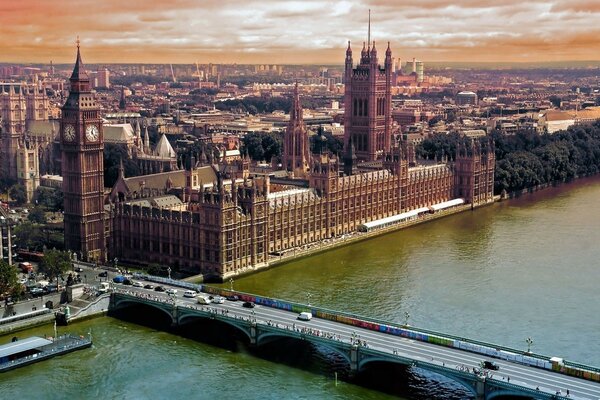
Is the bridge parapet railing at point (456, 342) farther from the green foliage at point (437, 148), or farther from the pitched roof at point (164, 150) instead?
the green foliage at point (437, 148)

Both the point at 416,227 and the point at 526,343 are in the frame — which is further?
the point at 416,227

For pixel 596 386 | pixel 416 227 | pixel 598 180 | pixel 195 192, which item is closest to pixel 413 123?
pixel 598 180

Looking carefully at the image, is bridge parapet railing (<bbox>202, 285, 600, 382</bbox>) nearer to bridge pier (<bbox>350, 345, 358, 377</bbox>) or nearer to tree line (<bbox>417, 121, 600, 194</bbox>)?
bridge pier (<bbox>350, 345, 358, 377</bbox>)

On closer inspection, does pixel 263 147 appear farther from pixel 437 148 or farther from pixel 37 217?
pixel 37 217

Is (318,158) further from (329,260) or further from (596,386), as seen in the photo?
(596,386)

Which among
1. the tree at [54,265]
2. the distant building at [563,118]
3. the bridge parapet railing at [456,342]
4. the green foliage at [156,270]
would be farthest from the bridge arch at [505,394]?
the distant building at [563,118]

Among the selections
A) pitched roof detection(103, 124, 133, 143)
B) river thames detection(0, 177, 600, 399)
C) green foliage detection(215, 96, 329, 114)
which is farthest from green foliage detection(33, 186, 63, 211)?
green foliage detection(215, 96, 329, 114)

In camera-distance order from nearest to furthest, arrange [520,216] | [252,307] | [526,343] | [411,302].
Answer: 1. [526,343]
2. [252,307]
3. [411,302]
4. [520,216]
